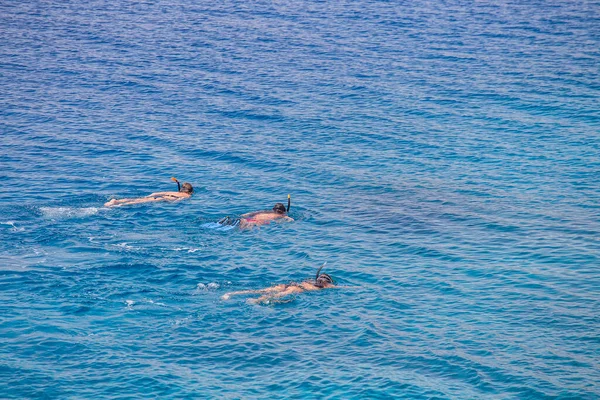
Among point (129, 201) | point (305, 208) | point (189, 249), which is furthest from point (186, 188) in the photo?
point (189, 249)

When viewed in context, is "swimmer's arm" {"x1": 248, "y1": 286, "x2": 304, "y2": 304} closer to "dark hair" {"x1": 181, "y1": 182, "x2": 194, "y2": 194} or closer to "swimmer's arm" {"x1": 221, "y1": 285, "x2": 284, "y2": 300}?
"swimmer's arm" {"x1": 221, "y1": 285, "x2": 284, "y2": 300}

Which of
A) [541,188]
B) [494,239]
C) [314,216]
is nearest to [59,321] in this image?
[314,216]

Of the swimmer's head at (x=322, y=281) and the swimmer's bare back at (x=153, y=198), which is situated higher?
the swimmer's head at (x=322, y=281)

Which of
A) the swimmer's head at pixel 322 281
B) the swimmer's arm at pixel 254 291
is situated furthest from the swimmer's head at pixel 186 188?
the swimmer's head at pixel 322 281

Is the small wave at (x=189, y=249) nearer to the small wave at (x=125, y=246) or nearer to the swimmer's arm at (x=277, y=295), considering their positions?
the small wave at (x=125, y=246)

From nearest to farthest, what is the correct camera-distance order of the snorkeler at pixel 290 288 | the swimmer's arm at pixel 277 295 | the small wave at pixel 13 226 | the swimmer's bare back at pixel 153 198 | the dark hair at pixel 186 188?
1. the swimmer's arm at pixel 277 295
2. the snorkeler at pixel 290 288
3. the small wave at pixel 13 226
4. the swimmer's bare back at pixel 153 198
5. the dark hair at pixel 186 188

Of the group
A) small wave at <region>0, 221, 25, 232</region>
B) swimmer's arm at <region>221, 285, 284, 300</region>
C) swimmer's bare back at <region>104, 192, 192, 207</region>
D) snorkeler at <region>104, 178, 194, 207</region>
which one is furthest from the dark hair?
swimmer's arm at <region>221, 285, 284, 300</region>

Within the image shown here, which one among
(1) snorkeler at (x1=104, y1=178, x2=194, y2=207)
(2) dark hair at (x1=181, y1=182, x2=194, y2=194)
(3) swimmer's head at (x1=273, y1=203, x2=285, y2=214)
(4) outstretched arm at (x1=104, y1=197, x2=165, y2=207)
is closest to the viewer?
(3) swimmer's head at (x1=273, y1=203, x2=285, y2=214)
